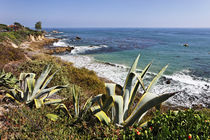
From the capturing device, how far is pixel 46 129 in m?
2.54

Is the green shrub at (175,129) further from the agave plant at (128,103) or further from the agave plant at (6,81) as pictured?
the agave plant at (6,81)

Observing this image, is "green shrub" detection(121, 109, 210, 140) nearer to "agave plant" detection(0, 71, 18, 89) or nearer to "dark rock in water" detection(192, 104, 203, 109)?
"agave plant" detection(0, 71, 18, 89)

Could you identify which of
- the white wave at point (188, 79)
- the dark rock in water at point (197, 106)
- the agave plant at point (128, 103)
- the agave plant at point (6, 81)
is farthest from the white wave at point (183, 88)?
the agave plant at point (6, 81)

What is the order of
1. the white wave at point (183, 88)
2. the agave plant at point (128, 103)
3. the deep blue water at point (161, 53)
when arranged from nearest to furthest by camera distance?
the agave plant at point (128, 103), the white wave at point (183, 88), the deep blue water at point (161, 53)

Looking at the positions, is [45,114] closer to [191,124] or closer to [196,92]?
[191,124]

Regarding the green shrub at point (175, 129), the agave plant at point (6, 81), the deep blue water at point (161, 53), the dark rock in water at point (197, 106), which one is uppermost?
the green shrub at point (175, 129)

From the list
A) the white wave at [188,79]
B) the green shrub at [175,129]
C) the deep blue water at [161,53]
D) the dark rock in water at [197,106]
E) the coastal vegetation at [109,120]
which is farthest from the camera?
the deep blue water at [161,53]

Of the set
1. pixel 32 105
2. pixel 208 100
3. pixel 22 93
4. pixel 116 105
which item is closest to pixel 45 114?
pixel 32 105

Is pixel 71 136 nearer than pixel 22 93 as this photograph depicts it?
Yes

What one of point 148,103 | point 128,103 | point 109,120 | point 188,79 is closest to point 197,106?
point 188,79

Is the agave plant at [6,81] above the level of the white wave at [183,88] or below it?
above

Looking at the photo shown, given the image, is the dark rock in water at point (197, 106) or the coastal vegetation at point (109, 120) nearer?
the coastal vegetation at point (109, 120)

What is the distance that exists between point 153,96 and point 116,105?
2.17ft

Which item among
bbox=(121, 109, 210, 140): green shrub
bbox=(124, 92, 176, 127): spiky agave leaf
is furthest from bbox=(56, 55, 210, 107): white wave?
bbox=(121, 109, 210, 140): green shrub
